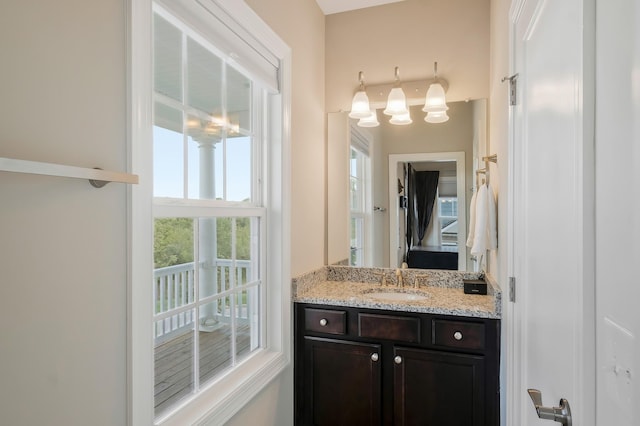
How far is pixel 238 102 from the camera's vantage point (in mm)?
1822

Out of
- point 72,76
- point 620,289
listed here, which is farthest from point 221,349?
point 620,289

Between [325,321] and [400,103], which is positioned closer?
[325,321]

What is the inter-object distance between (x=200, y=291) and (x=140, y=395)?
50 cm

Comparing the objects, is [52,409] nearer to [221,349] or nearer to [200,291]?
[200,291]

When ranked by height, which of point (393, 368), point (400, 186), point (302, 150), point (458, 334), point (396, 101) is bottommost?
point (393, 368)

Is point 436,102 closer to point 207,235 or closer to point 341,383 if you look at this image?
point 207,235

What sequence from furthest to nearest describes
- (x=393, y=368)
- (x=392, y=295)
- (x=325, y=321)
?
(x=392, y=295)
(x=325, y=321)
(x=393, y=368)

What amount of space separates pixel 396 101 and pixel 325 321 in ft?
4.78

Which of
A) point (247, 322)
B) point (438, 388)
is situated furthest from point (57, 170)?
point (438, 388)

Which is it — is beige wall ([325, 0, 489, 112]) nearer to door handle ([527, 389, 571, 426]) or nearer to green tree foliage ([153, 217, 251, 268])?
green tree foliage ([153, 217, 251, 268])

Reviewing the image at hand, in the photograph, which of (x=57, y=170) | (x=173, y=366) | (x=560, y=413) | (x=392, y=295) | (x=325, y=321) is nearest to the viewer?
(x=57, y=170)

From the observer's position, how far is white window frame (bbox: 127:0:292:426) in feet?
3.47

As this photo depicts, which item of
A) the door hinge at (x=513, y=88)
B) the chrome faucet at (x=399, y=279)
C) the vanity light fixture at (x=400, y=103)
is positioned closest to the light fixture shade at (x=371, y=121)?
the vanity light fixture at (x=400, y=103)

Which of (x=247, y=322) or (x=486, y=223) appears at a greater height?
(x=486, y=223)
